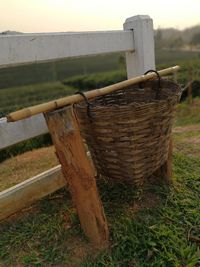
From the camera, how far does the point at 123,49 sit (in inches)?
104

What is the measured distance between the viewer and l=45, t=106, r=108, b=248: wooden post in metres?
1.61

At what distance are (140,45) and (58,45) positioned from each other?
78 centimetres

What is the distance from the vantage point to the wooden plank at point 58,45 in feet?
6.30

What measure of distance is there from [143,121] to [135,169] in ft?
0.95

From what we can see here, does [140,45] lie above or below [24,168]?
above

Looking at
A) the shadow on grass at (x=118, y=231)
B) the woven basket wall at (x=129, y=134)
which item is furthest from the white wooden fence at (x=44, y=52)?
the woven basket wall at (x=129, y=134)

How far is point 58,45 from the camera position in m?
2.17

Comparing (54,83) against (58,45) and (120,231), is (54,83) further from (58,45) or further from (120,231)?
(120,231)

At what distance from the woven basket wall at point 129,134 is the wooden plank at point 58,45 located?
468 mm

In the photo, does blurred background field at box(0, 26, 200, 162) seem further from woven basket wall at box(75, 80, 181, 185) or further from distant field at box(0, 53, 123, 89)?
woven basket wall at box(75, 80, 181, 185)

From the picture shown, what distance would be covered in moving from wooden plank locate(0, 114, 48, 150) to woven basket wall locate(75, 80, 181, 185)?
42cm

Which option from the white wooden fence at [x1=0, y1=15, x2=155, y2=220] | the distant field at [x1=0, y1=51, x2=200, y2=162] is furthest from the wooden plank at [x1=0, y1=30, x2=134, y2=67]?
the distant field at [x1=0, y1=51, x2=200, y2=162]

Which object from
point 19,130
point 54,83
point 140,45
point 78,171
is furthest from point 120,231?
point 54,83

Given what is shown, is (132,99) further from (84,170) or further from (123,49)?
(84,170)
